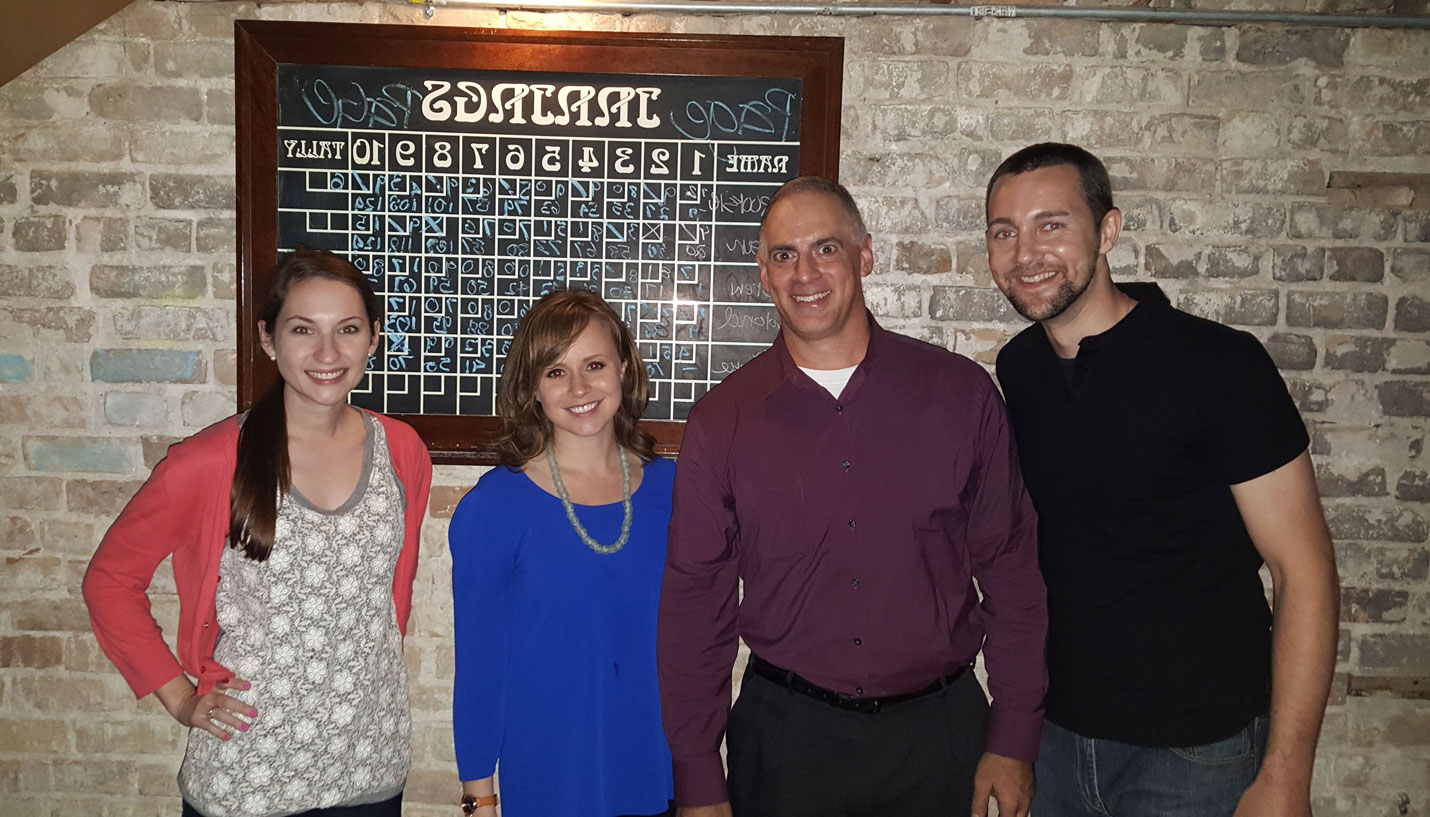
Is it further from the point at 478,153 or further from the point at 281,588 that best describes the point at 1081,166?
the point at 281,588

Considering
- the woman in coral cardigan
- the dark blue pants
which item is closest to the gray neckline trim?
the woman in coral cardigan

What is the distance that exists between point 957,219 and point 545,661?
1.66 metres

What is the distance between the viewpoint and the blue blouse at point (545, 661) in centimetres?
185

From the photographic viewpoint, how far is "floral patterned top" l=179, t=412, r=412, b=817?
5.90 feet

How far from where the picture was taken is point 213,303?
8.13 ft

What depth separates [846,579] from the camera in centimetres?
183

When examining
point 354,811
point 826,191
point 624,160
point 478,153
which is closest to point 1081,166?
point 826,191

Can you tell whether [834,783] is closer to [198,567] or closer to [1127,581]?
[1127,581]

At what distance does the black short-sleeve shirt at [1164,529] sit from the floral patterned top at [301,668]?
1.56 m

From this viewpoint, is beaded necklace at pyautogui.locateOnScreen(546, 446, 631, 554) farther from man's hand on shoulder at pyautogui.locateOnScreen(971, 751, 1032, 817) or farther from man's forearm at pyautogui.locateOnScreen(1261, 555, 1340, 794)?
man's forearm at pyautogui.locateOnScreen(1261, 555, 1340, 794)

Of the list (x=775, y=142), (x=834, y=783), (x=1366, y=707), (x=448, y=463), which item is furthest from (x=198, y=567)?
(x=1366, y=707)

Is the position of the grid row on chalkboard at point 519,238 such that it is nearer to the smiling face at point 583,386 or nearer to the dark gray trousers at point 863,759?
the smiling face at point 583,386

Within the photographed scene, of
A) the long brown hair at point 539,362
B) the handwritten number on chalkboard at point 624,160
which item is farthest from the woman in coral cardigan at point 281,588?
the handwritten number on chalkboard at point 624,160

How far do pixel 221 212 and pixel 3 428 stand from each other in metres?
0.91
